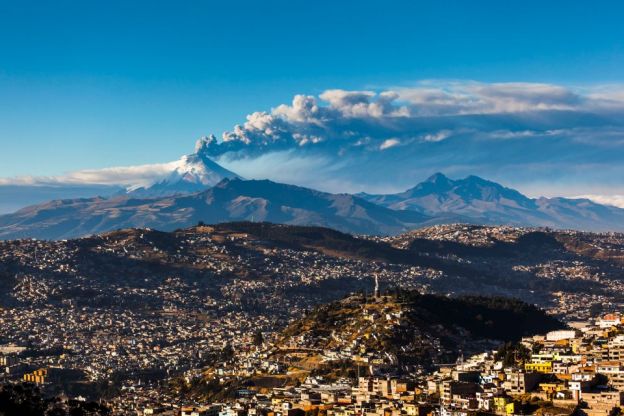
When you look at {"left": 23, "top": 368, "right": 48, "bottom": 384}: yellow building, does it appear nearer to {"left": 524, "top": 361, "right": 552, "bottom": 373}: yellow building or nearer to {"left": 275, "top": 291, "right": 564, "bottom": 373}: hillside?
{"left": 275, "top": 291, "right": 564, "bottom": 373}: hillside

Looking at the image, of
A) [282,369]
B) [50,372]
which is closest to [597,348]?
[282,369]

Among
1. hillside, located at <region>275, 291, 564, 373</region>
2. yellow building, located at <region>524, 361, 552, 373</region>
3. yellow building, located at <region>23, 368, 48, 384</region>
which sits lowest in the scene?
yellow building, located at <region>23, 368, 48, 384</region>

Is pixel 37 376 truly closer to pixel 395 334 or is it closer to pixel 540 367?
pixel 395 334

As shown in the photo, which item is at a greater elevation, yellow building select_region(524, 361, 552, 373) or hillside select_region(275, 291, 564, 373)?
yellow building select_region(524, 361, 552, 373)

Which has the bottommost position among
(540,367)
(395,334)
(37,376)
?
(37,376)

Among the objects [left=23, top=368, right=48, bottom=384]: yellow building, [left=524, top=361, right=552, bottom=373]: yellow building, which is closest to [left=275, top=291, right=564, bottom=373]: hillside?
[left=524, top=361, right=552, bottom=373]: yellow building

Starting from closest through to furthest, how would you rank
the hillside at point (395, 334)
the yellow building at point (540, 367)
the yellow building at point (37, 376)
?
the yellow building at point (540, 367), the hillside at point (395, 334), the yellow building at point (37, 376)

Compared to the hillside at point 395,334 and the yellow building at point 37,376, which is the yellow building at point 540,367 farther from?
the yellow building at point 37,376

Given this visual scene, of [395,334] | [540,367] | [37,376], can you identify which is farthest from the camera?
[37,376]

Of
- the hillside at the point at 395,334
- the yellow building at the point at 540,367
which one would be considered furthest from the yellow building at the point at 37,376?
the yellow building at the point at 540,367

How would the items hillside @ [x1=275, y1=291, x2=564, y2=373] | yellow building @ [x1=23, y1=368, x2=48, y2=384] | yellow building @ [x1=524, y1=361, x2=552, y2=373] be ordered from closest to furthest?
1. yellow building @ [x1=524, y1=361, x2=552, y2=373]
2. hillside @ [x1=275, y1=291, x2=564, y2=373]
3. yellow building @ [x1=23, y1=368, x2=48, y2=384]

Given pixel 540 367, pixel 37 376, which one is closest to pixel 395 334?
pixel 540 367
